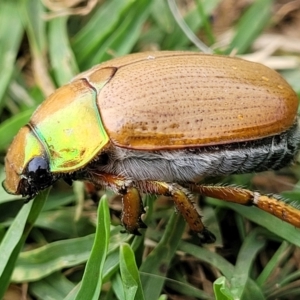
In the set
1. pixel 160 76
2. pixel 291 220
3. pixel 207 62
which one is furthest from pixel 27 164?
pixel 291 220

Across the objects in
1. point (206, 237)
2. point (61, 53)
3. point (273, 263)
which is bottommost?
point (273, 263)

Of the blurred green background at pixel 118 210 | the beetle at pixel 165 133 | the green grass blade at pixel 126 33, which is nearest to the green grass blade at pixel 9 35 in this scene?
the blurred green background at pixel 118 210

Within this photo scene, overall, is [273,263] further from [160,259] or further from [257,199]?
[160,259]

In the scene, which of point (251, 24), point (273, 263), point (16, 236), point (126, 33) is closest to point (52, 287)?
point (16, 236)

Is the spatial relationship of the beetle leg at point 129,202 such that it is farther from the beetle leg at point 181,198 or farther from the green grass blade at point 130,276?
the green grass blade at point 130,276

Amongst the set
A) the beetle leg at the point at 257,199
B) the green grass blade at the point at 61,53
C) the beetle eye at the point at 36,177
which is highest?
the green grass blade at the point at 61,53

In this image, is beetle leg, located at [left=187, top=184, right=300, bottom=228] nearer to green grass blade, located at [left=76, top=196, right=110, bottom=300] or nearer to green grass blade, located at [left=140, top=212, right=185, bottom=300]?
green grass blade, located at [left=140, top=212, right=185, bottom=300]
